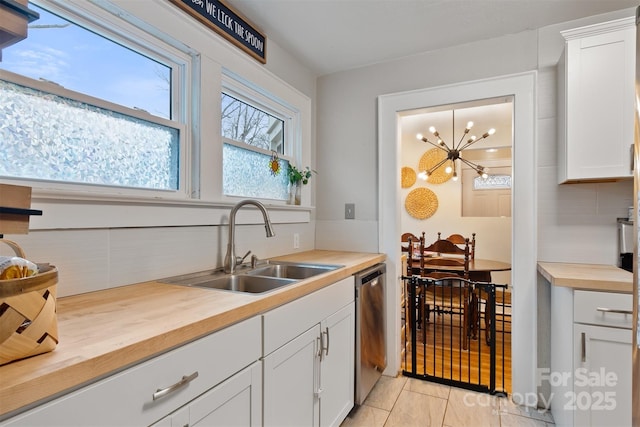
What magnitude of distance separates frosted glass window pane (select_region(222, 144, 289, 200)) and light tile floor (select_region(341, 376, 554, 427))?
59.3 inches

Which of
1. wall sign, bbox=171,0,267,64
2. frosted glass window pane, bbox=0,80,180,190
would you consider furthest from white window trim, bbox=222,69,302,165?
frosted glass window pane, bbox=0,80,180,190

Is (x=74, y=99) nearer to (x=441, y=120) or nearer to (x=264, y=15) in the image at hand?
(x=264, y=15)

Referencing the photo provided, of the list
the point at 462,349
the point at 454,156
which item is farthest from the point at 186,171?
the point at 454,156

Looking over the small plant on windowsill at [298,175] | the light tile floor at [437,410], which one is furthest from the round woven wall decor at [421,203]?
the light tile floor at [437,410]

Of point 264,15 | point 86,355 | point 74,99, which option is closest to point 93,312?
point 86,355

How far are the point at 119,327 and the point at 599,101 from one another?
241 cm

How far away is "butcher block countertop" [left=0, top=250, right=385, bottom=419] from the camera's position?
590 millimetres

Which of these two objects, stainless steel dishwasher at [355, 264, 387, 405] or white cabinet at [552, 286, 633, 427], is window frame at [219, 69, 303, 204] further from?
white cabinet at [552, 286, 633, 427]

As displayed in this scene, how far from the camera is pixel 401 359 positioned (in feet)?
8.60

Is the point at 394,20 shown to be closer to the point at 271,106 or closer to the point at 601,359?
the point at 271,106

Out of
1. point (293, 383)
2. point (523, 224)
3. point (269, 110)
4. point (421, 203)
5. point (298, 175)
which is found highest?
point (269, 110)

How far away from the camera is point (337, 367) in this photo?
1.72m

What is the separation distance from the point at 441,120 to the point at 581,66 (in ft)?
8.72

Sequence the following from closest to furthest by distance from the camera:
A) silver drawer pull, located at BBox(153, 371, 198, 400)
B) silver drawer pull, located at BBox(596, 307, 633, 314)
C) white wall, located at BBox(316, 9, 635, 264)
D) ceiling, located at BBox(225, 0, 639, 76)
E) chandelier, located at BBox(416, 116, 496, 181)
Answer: silver drawer pull, located at BBox(153, 371, 198, 400), silver drawer pull, located at BBox(596, 307, 633, 314), ceiling, located at BBox(225, 0, 639, 76), white wall, located at BBox(316, 9, 635, 264), chandelier, located at BBox(416, 116, 496, 181)
